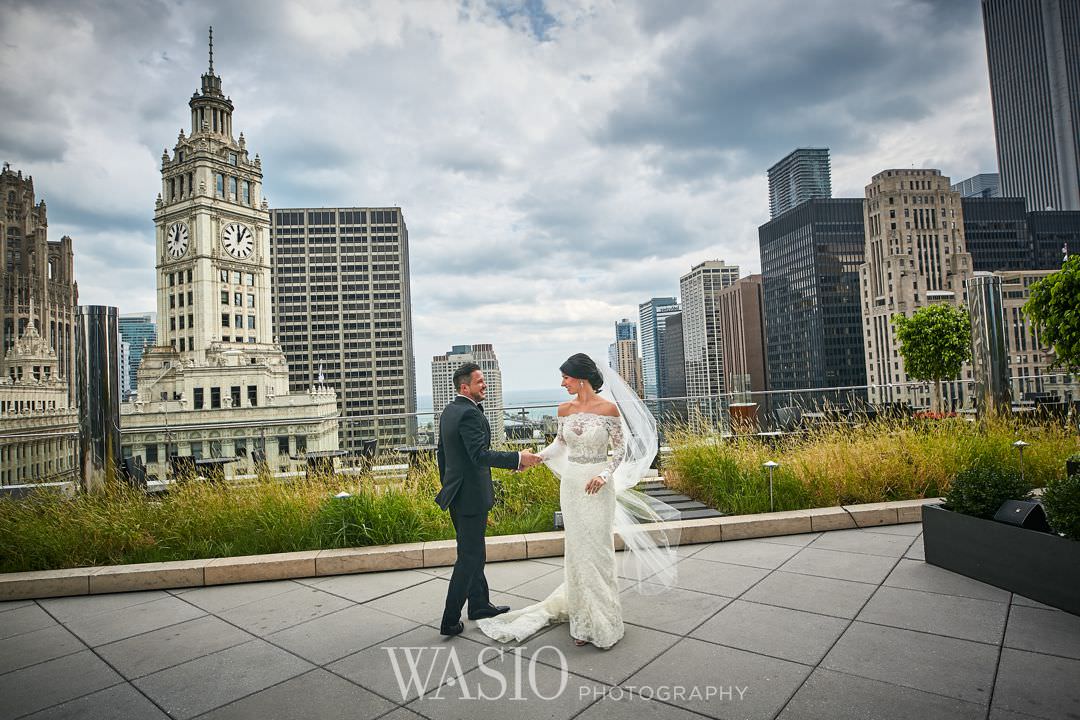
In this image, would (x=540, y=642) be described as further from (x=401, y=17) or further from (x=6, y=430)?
(x=401, y=17)

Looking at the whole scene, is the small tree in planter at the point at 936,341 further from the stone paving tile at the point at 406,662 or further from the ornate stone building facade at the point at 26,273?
the ornate stone building facade at the point at 26,273

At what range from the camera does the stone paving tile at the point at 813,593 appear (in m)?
4.21

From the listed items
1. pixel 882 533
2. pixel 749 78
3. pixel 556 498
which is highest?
pixel 749 78

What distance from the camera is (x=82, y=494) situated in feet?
23.0

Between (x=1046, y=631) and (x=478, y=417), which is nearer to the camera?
(x=1046, y=631)

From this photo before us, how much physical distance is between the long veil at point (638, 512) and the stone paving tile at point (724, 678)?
0.91m

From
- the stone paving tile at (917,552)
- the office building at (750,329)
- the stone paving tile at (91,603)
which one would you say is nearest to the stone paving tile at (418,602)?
the stone paving tile at (91,603)

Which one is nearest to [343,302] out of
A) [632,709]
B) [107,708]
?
[107,708]

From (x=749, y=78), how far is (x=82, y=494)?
16197 mm

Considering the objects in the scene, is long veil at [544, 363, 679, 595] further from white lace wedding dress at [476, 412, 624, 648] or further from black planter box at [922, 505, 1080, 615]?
black planter box at [922, 505, 1080, 615]

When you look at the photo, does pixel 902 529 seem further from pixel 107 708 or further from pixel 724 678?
pixel 107 708

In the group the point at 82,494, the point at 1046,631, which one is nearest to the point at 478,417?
the point at 1046,631

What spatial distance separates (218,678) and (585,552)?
2481 millimetres

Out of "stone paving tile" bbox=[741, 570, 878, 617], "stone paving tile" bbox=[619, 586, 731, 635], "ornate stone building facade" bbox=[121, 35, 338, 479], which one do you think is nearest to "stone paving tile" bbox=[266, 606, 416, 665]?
"stone paving tile" bbox=[619, 586, 731, 635]
